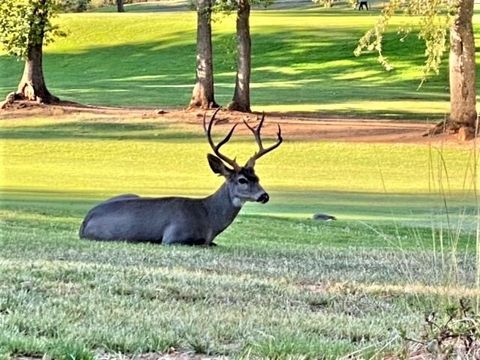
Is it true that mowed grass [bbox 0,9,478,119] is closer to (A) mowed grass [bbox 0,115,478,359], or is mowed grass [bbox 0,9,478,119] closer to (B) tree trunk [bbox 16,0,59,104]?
(B) tree trunk [bbox 16,0,59,104]

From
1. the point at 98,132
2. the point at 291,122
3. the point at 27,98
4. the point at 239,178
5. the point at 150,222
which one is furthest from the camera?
the point at 27,98

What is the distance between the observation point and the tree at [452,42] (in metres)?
31.0

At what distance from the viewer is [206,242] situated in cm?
1410

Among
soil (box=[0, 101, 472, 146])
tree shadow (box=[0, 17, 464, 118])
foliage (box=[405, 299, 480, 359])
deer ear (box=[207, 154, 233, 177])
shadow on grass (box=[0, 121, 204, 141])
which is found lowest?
tree shadow (box=[0, 17, 464, 118])

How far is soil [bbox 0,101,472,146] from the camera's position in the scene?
3469 cm

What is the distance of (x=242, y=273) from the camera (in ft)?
32.3

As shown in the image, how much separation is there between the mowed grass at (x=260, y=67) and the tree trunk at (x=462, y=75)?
24.0ft

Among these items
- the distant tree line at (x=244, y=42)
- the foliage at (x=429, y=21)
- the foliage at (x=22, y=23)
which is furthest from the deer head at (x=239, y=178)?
the foliage at (x=22, y=23)

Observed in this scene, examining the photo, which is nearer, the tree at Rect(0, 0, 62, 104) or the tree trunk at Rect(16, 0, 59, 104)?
the tree at Rect(0, 0, 62, 104)

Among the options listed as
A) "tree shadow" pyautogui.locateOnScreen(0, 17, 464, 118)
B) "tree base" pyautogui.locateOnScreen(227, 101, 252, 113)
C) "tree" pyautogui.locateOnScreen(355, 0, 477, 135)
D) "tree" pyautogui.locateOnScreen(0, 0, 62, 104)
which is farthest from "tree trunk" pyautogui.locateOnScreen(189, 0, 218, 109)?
"tree" pyautogui.locateOnScreen(355, 0, 477, 135)

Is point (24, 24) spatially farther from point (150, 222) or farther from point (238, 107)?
point (150, 222)

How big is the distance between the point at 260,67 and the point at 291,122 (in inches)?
1025

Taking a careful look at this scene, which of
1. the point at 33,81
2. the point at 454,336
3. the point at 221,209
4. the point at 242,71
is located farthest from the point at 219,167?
the point at 33,81

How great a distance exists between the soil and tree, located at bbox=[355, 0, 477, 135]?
36.1 inches
